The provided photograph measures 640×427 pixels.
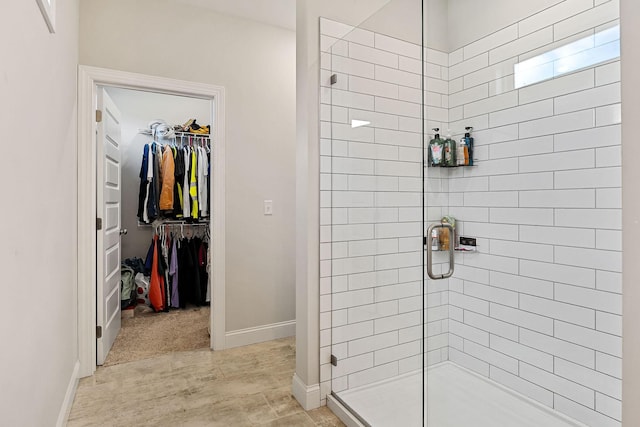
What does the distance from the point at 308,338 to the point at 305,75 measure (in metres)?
1.51

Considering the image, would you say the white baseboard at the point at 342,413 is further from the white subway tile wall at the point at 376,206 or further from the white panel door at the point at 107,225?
the white panel door at the point at 107,225

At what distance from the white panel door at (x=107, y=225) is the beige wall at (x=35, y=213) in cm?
39

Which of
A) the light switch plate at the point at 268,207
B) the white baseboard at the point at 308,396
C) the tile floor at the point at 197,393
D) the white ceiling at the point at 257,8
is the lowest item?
the tile floor at the point at 197,393

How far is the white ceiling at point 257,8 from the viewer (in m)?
2.71

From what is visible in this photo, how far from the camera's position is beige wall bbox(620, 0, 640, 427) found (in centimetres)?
74

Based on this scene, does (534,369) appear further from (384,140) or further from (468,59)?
(468,59)

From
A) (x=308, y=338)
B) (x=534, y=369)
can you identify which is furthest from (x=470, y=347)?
(x=308, y=338)

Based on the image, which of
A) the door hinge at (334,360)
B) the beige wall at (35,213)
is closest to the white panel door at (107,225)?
the beige wall at (35,213)

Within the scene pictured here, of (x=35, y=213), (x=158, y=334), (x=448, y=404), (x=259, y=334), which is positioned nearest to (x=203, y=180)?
(x=158, y=334)

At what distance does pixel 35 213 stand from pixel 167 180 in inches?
107

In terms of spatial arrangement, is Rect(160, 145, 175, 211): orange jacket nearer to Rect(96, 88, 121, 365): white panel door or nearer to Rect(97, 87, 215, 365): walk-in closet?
Rect(97, 87, 215, 365): walk-in closet

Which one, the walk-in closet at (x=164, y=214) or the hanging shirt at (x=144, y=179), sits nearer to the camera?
the walk-in closet at (x=164, y=214)

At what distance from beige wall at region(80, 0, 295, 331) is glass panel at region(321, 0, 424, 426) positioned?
107 centimetres

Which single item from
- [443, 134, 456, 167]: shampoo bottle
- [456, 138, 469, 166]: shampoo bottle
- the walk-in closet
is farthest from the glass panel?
the walk-in closet
